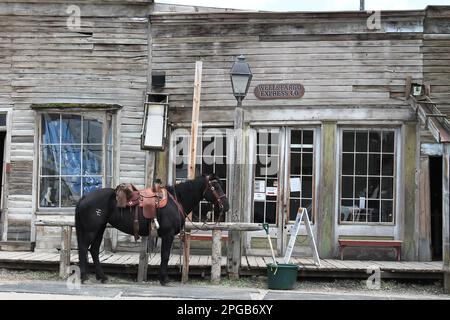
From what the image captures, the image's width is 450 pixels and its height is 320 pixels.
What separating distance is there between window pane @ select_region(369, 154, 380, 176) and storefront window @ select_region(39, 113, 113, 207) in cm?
511

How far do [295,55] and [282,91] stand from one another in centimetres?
75

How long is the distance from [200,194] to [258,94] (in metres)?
2.85

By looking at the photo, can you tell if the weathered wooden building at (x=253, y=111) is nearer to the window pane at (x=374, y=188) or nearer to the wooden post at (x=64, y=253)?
the window pane at (x=374, y=188)

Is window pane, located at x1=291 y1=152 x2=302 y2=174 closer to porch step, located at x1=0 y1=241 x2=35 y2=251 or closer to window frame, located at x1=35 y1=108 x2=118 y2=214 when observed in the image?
window frame, located at x1=35 y1=108 x2=118 y2=214

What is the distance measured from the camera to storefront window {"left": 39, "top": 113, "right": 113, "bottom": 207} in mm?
11742

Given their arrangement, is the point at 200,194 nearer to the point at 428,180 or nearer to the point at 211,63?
the point at 211,63

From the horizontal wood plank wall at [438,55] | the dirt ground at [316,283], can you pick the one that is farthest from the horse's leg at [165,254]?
the horizontal wood plank wall at [438,55]

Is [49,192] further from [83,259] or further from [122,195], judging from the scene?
[122,195]

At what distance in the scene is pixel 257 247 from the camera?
452 inches

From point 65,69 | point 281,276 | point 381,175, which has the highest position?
point 65,69

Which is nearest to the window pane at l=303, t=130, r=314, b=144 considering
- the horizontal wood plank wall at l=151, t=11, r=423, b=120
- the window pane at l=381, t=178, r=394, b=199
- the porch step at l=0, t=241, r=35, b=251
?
the horizontal wood plank wall at l=151, t=11, r=423, b=120

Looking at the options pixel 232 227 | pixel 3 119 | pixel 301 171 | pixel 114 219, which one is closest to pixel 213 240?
pixel 232 227

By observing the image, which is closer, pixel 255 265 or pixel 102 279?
pixel 102 279

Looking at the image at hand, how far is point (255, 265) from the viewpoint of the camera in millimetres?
10039
